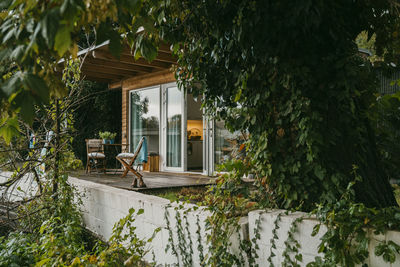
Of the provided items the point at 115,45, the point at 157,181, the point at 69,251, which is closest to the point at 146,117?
the point at 157,181

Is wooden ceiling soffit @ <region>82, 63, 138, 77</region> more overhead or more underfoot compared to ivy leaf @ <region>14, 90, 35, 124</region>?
more overhead

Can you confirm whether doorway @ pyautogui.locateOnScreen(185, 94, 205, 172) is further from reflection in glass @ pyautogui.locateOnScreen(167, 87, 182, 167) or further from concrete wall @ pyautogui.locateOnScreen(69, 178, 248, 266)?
concrete wall @ pyautogui.locateOnScreen(69, 178, 248, 266)

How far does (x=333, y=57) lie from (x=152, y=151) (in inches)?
267

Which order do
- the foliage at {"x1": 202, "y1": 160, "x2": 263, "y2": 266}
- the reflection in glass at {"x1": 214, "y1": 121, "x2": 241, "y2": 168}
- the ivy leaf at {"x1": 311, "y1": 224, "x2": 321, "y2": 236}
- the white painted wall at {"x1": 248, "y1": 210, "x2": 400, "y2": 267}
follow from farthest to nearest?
the reflection in glass at {"x1": 214, "y1": 121, "x2": 241, "y2": 168}, the foliage at {"x1": 202, "y1": 160, "x2": 263, "y2": 266}, the ivy leaf at {"x1": 311, "y1": 224, "x2": 321, "y2": 236}, the white painted wall at {"x1": 248, "y1": 210, "x2": 400, "y2": 267}

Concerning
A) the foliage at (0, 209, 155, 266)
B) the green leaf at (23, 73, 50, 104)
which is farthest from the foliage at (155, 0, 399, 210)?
the green leaf at (23, 73, 50, 104)

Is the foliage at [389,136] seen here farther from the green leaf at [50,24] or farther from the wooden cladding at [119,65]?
the wooden cladding at [119,65]

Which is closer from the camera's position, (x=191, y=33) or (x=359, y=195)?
(x=359, y=195)

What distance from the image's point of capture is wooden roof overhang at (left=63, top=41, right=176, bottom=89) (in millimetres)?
6102

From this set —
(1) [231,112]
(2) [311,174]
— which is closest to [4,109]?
(1) [231,112]

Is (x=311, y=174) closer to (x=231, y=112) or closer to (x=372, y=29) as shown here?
(x=231, y=112)

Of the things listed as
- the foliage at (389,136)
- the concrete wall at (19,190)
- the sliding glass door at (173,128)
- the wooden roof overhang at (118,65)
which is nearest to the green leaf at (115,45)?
the foliage at (389,136)

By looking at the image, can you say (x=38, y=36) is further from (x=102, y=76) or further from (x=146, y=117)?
(x=102, y=76)

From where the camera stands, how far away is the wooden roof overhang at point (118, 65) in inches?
240

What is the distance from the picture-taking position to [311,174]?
6.32ft
